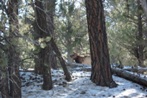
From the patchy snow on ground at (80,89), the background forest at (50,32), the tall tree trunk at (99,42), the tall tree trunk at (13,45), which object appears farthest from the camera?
the tall tree trunk at (99,42)

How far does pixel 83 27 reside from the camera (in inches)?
748

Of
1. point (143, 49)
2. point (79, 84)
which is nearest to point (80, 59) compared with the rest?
point (143, 49)

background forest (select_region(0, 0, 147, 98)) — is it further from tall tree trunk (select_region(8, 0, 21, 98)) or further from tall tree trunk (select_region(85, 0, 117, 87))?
tall tree trunk (select_region(85, 0, 117, 87))

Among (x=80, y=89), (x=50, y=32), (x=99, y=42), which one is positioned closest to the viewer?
(x=80, y=89)

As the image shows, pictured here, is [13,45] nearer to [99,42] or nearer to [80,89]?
[80,89]

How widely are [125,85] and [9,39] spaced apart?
4149mm

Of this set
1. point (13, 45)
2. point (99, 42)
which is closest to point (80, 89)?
point (99, 42)

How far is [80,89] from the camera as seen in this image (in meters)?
8.47

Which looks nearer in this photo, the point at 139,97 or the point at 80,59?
the point at 139,97

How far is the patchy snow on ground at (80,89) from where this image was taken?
793 centimetres

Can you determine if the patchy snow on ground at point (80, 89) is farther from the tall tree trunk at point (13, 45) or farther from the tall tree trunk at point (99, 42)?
the tall tree trunk at point (13, 45)

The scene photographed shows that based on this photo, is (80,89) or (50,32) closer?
(80,89)

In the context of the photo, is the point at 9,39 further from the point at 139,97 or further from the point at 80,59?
the point at 80,59

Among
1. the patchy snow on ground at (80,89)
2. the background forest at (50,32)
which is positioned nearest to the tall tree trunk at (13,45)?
the background forest at (50,32)
